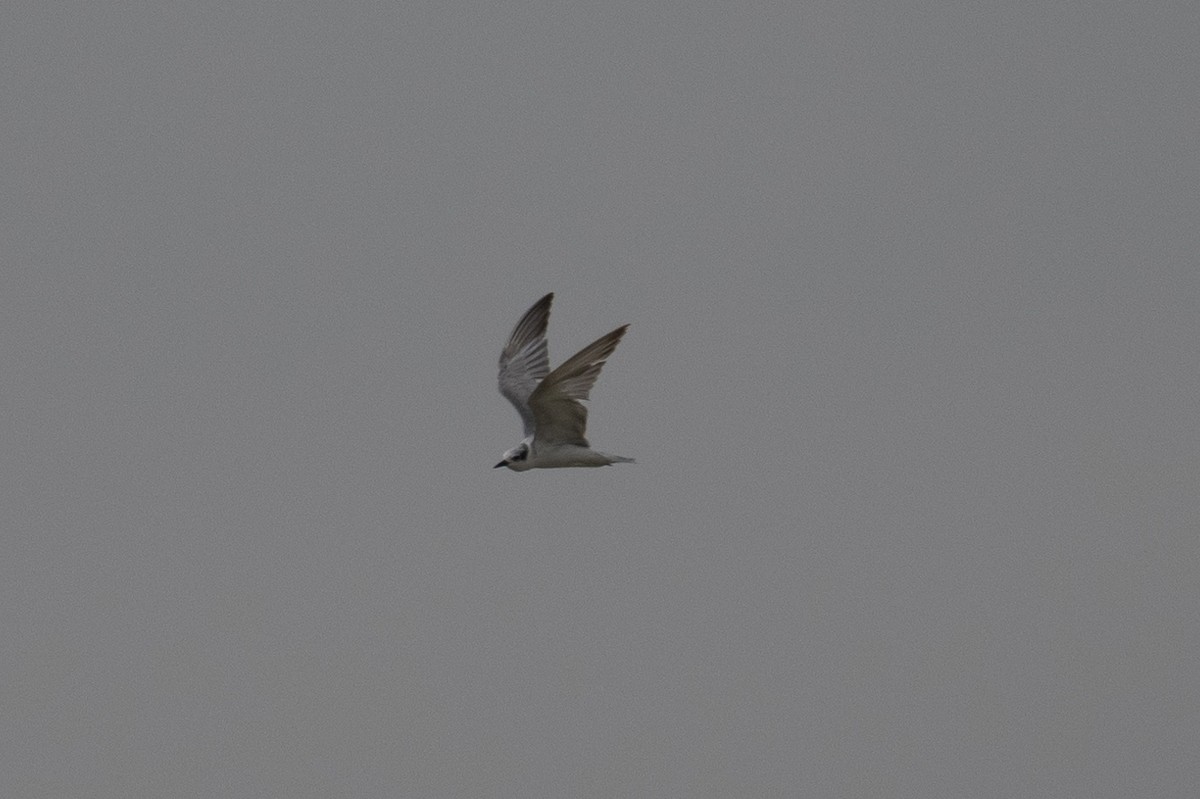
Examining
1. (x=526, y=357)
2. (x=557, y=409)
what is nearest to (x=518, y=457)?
(x=557, y=409)

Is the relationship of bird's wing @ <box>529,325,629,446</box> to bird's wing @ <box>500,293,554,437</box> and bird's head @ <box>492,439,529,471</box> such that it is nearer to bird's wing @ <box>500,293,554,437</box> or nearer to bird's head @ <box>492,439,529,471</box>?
bird's head @ <box>492,439,529,471</box>

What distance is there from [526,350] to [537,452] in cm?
373

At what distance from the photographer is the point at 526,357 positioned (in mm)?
32719

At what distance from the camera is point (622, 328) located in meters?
27.4

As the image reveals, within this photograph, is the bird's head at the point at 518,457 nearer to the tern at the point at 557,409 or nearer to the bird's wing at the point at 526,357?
the tern at the point at 557,409

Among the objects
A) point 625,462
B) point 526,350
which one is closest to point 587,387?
point 625,462

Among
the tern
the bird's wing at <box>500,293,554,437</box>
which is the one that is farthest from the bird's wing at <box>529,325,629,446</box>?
the bird's wing at <box>500,293,554,437</box>

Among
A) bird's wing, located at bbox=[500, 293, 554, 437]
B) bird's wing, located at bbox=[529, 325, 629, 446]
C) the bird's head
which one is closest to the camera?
bird's wing, located at bbox=[529, 325, 629, 446]

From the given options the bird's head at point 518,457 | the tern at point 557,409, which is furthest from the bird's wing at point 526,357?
the bird's head at point 518,457

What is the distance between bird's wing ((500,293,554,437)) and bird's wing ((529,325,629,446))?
2126 mm

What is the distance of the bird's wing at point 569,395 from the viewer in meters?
27.8

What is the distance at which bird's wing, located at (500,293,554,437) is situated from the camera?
31953 millimetres

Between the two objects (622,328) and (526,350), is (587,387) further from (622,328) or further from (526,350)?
(526,350)

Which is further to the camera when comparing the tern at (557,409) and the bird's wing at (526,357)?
the bird's wing at (526,357)
